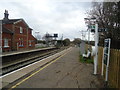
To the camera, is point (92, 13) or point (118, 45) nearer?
point (118, 45)

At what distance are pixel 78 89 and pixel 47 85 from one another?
4.49 feet

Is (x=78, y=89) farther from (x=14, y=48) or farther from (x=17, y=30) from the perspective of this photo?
(x=17, y=30)

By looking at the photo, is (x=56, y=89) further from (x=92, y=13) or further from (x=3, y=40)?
(x=3, y=40)

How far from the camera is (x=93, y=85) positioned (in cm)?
614

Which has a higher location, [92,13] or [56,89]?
[92,13]

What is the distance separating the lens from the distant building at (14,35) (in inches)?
1214

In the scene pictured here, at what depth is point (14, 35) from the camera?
34.0 metres

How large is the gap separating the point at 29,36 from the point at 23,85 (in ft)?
126

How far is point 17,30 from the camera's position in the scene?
35.8m

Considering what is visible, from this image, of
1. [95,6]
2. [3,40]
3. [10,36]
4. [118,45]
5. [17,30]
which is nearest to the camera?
[118,45]

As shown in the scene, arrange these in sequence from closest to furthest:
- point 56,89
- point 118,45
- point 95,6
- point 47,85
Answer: point 56,89
point 47,85
point 118,45
point 95,6

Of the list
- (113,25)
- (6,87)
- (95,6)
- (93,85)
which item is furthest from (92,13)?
(6,87)

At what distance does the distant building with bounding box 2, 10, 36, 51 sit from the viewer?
1214 inches

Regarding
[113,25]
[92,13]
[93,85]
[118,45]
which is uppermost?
[92,13]
